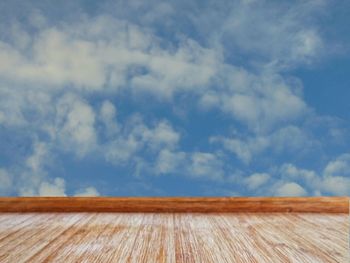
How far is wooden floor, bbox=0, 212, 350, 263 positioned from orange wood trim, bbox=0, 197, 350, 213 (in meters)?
0.05

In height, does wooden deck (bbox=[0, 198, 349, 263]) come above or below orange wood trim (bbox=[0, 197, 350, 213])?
below

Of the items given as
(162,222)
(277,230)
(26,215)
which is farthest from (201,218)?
(26,215)

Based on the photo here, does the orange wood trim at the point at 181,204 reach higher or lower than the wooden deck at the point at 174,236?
higher

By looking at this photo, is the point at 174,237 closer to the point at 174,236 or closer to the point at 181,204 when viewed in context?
the point at 174,236

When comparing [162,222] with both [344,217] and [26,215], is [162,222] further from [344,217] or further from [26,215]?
[344,217]

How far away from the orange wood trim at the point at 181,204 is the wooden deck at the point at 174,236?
21 mm

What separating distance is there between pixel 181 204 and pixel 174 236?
1.58ft

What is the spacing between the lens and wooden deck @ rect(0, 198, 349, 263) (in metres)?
0.94

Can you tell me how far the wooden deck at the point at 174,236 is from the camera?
941 millimetres

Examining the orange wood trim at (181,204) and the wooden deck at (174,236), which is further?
the orange wood trim at (181,204)

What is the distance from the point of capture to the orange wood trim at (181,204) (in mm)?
1622

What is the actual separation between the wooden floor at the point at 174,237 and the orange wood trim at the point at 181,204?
0.05 metres

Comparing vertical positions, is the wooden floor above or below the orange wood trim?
below

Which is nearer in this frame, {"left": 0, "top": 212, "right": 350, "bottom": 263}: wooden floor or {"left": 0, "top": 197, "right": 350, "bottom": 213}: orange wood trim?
{"left": 0, "top": 212, "right": 350, "bottom": 263}: wooden floor
